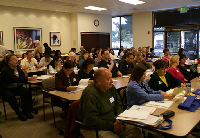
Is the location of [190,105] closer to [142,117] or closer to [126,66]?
[142,117]

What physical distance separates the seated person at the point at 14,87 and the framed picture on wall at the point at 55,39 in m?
10.1

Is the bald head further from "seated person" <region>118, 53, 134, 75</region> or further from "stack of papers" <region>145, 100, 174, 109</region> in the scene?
"seated person" <region>118, 53, 134, 75</region>

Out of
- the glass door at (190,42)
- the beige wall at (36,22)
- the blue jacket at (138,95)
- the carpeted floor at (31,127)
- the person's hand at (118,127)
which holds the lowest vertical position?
the carpeted floor at (31,127)

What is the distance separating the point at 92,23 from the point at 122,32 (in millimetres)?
3072

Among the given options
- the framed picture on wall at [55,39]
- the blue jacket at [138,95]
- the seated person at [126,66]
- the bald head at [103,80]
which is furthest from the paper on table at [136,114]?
the framed picture on wall at [55,39]

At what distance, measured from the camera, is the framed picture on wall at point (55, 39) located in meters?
14.7

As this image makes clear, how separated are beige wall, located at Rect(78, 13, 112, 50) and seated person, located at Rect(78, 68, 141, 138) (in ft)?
42.9

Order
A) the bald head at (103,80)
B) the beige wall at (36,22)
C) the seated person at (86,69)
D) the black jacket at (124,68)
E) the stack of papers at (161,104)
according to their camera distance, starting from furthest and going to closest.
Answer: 1. the beige wall at (36,22)
2. the black jacket at (124,68)
3. the seated person at (86,69)
4. the stack of papers at (161,104)
5. the bald head at (103,80)

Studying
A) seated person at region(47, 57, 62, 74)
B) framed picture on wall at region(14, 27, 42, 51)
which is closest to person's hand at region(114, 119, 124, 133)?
seated person at region(47, 57, 62, 74)

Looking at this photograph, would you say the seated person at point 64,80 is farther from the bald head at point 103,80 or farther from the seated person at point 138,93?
the bald head at point 103,80

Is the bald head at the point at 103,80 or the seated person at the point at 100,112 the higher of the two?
the bald head at the point at 103,80

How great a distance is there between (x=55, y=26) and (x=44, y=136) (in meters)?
12.1

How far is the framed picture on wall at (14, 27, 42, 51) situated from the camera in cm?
1305

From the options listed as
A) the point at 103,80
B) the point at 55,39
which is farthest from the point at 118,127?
the point at 55,39
